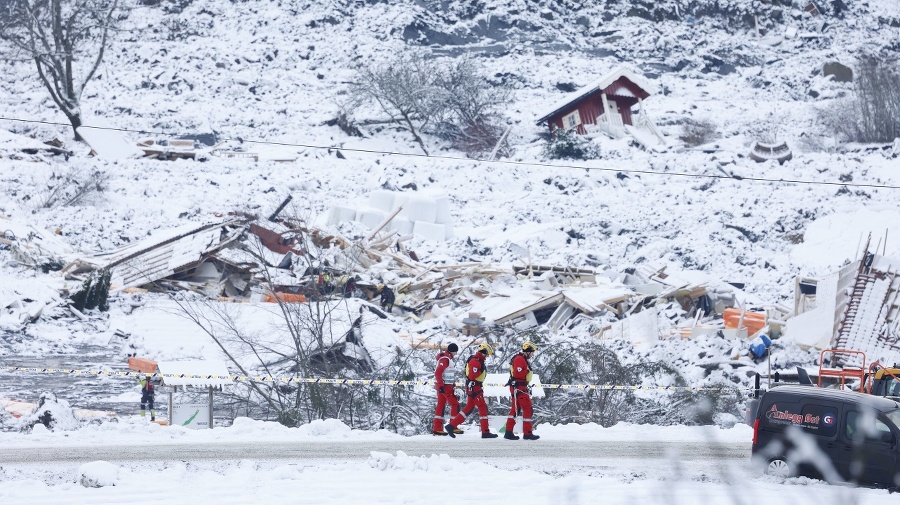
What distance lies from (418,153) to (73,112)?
11160 millimetres

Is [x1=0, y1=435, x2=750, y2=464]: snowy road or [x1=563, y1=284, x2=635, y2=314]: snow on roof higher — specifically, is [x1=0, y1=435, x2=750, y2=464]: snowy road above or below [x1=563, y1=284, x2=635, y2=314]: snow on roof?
below

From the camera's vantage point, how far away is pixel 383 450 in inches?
398

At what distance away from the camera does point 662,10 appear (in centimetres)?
4778

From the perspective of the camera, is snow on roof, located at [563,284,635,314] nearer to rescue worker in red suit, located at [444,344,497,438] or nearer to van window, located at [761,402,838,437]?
rescue worker in red suit, located at [444,344,497,438]

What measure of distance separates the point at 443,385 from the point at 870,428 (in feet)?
14.5

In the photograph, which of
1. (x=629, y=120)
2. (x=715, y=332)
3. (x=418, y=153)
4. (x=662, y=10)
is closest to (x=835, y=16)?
(x=662, y=10)

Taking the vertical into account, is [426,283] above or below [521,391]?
above

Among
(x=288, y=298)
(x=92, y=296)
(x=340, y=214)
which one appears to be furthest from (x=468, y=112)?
(x=92, y=296)

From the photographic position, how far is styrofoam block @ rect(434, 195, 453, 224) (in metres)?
26.2

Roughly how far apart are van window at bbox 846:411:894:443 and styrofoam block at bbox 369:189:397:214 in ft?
60.3

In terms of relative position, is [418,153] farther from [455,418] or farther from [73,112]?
[455,418]

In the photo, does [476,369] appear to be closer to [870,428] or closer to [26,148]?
[870,428]

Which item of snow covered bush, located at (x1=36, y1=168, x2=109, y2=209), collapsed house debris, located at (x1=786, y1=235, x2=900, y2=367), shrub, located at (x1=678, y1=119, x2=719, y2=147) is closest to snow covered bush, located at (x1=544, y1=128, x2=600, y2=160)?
shrub, located at (x1=678, y1=119, x2=719, y2=147)

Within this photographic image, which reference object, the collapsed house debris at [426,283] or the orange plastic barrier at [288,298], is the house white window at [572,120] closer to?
the collapsed house debris at [426,283]
